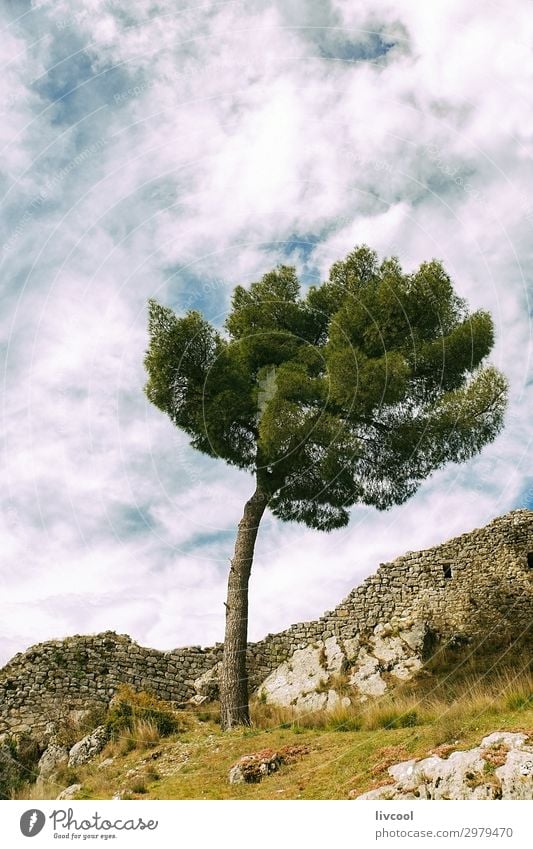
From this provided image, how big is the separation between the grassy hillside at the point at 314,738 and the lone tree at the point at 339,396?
2.22m

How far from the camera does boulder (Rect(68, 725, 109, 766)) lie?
39.3ft

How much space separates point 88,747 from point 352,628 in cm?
662

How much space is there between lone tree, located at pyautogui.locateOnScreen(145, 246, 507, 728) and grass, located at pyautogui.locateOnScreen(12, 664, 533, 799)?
2194 millimetres

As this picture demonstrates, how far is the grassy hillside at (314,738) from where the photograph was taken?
827cm

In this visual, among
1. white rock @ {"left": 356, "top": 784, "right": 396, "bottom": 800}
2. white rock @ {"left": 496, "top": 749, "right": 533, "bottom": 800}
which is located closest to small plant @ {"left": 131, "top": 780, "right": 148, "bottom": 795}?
white rock @ {"left": 356, "top": 784, "right": 396, "bottom": 800}

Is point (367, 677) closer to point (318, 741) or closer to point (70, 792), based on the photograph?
point (318, 741)

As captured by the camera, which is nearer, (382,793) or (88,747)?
(382,793)

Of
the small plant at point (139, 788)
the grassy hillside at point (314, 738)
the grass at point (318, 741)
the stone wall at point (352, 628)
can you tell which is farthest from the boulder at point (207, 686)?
the small plant at point (139, 788)

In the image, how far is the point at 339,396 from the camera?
13812mm

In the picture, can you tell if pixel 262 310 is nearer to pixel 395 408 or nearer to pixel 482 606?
pixel 395 408

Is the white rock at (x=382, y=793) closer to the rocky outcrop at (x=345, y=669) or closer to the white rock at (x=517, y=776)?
the white rock at (x=517, y=776)

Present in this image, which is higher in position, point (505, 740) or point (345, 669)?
point (345, 669)

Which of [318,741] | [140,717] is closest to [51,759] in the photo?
[140,717]

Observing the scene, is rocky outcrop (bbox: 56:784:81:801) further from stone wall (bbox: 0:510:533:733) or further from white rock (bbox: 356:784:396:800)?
white rock (bbox: 356:784:396:800)
